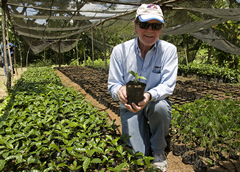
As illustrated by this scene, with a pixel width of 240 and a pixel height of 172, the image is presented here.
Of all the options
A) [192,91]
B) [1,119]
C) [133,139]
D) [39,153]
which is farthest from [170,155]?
[192,91]

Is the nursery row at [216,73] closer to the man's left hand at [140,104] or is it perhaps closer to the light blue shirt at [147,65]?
the light blue shirt at [147,65]

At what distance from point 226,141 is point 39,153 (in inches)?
83.9

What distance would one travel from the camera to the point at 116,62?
2.08 meters

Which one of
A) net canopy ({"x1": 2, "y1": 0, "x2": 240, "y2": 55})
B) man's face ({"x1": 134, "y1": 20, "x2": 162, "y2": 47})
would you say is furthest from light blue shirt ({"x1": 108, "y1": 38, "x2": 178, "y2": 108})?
net canopy ({"x1": 2, "y1": 0, "x2": 240, "y2": 55})

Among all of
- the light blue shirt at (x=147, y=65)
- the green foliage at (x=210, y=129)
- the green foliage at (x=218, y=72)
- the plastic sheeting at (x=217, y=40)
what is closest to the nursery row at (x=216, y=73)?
the green foliage at (x=218, y=72)

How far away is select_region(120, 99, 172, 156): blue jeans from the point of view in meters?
1.90

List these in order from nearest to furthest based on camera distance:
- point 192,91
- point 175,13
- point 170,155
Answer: point 170,155 → point 192,91 → point 175,13

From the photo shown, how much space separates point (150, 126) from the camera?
2.01 meters

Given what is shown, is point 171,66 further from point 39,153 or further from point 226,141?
point 39,153

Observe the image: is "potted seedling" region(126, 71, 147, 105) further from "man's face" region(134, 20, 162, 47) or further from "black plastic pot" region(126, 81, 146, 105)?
"man's face" region(134, 20, 162, 47)

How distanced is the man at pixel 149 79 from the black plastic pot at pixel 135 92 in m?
0.04

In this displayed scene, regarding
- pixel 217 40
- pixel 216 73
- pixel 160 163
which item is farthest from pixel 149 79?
pixel 216 73

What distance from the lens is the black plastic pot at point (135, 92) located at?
5.48 ft

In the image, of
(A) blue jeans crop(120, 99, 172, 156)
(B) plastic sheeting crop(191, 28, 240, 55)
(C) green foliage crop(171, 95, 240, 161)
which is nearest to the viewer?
(A) blue jeans crop(120, 99, 172, 156)
